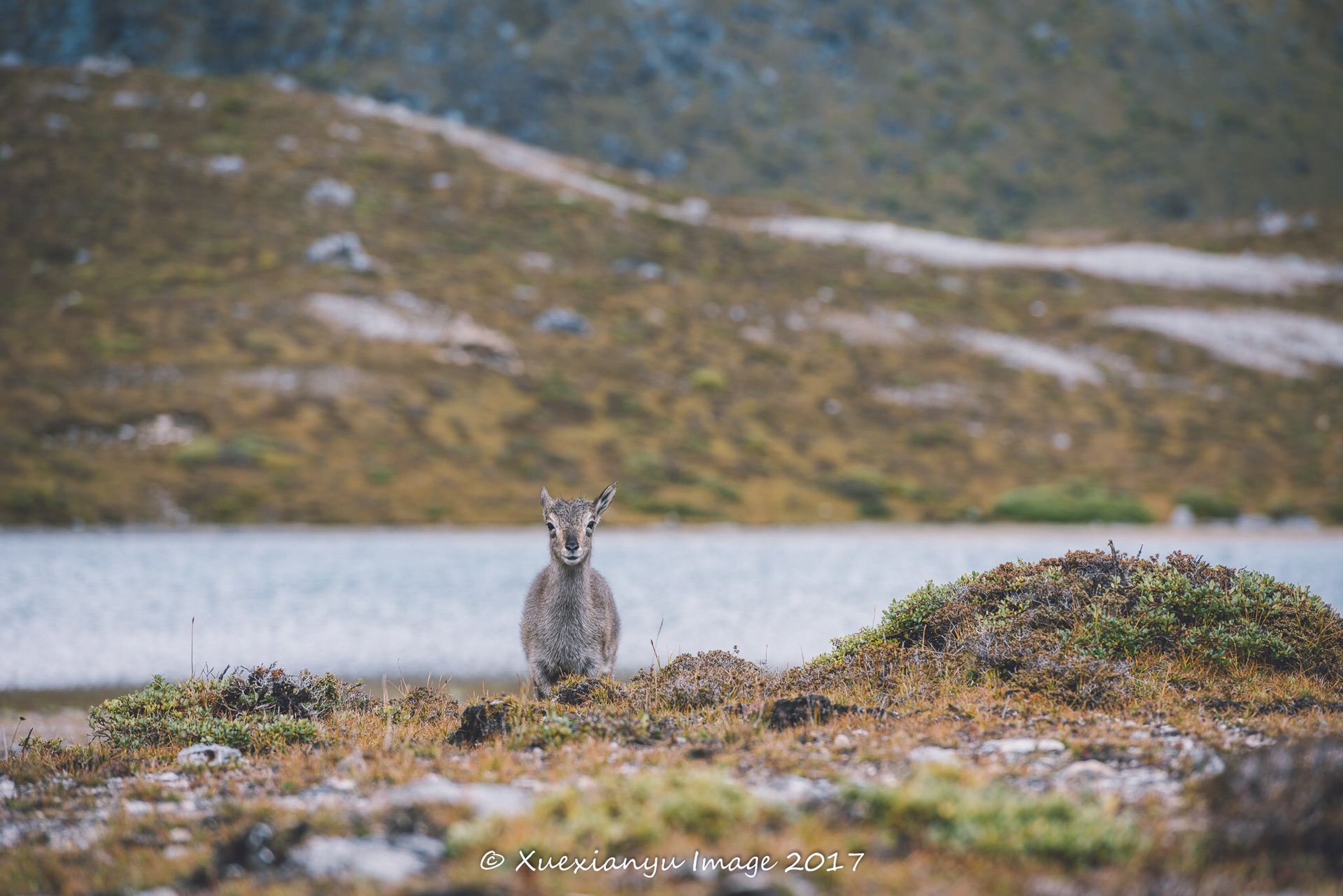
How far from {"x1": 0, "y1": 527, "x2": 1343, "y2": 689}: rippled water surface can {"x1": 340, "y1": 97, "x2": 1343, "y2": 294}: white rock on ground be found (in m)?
60.6

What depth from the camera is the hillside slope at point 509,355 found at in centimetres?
5881

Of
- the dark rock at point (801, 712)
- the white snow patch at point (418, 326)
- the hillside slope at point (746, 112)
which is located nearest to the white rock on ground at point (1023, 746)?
the dark rock at point (801, 712)

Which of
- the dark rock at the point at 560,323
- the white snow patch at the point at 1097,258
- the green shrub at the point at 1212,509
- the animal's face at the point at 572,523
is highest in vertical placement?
the white snow patch at the point at 1097,258

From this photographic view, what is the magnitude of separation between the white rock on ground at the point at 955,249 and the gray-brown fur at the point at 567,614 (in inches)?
3851

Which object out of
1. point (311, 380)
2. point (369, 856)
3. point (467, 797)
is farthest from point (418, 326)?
point (369, 856)

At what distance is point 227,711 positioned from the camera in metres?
11.6

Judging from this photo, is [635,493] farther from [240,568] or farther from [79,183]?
[79,183]

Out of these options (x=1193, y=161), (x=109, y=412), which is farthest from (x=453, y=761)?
(x=1193, y=161)

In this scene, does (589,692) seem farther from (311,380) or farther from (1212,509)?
(1212,509)

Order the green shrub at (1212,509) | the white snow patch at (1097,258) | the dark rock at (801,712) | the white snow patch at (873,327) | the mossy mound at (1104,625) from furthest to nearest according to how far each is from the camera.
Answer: the white snow patch at (1097,258) < the white snow patch at (873,327) < the green shrub at (1212,509) < the mossy mound at (1104,625) < the dark rock at (801,712)

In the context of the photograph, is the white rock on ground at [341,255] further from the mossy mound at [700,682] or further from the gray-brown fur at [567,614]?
the mossy mound at [700,682]

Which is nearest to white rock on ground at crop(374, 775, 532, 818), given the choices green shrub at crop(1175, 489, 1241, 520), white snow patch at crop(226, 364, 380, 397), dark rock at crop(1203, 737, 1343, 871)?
dark rock at crop(1203, 737, 1343, 871)

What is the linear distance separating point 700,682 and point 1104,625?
16.0 feet

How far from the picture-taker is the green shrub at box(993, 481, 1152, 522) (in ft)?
206
